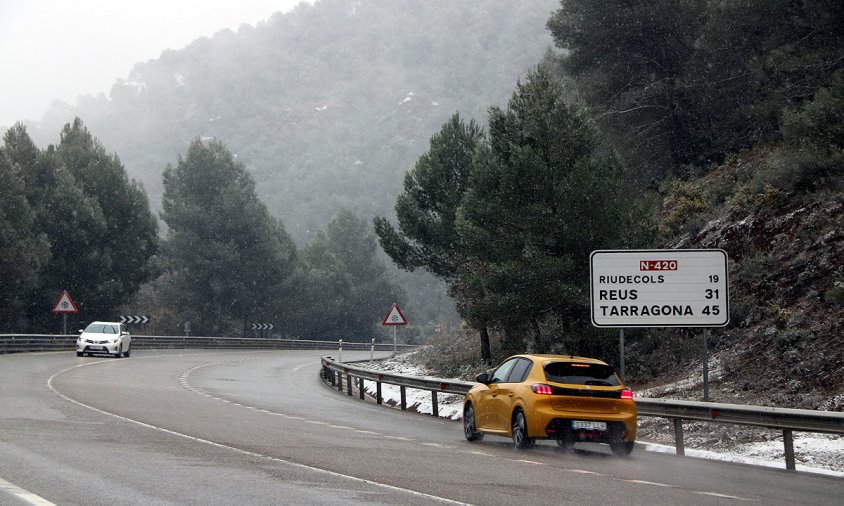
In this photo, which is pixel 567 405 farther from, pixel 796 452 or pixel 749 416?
pixel 796 452

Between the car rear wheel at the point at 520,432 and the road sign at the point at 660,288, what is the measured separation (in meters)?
5.07

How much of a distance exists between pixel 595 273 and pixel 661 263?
129cm

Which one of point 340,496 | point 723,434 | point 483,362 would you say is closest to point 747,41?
point 483,362

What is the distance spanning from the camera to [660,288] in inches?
849

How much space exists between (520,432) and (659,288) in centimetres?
617

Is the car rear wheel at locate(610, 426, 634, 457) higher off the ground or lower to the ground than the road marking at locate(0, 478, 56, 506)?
lower

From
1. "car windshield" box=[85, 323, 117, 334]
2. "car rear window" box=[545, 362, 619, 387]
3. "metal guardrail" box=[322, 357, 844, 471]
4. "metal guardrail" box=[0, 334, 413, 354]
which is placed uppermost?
"car windshield" box=[85, 323, 117, 334]

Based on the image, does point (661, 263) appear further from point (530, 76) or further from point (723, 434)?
point (530, 76)

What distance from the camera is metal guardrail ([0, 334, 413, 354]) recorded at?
50.6m

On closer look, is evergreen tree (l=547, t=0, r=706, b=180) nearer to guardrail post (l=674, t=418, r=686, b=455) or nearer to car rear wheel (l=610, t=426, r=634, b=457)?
guardrail post (l=674, t=418, r=686, b=455)

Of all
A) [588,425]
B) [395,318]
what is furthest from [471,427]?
[395,318]

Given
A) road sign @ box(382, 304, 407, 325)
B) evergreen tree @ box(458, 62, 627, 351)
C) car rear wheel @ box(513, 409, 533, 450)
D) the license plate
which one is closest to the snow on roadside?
the license plate

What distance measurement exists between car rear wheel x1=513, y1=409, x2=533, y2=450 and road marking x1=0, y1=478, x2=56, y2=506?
8.37m

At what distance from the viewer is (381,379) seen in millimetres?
30156
